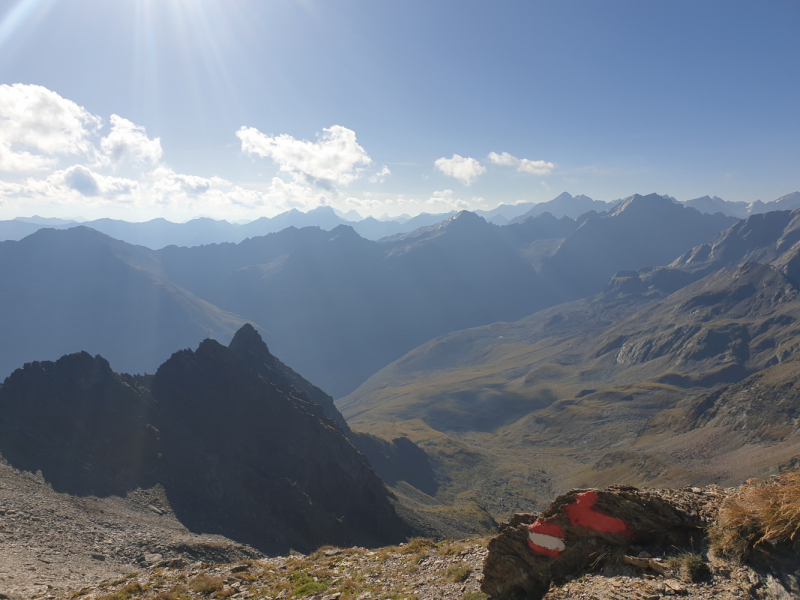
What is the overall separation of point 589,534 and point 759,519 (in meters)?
4.39

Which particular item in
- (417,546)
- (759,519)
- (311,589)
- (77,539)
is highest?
(759,519)

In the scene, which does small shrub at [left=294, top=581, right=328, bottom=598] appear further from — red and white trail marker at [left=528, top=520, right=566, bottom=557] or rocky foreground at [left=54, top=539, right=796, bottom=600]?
red and white trail marker at [left=528, top=520, right=566, bottom=557]

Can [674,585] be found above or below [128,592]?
above

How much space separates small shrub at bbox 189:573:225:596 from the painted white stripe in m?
14.5

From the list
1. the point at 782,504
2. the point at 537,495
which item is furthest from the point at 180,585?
the point at 537,495

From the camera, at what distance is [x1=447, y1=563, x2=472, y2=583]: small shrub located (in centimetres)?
1590

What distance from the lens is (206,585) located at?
61.1ft

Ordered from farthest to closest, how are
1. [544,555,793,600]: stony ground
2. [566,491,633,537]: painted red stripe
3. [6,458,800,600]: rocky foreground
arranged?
[566,491,633,537]: painted red stripe, [6,458,800,600]: rocky foreground, [544,555,793,600]: stony ground

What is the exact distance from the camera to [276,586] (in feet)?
59.6

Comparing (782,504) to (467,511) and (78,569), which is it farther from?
(467,511)

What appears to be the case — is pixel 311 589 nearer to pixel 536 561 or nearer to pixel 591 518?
pixel 536 561

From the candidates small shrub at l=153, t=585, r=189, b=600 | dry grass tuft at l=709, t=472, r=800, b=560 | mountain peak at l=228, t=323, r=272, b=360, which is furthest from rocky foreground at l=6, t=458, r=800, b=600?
mountain peak at l=228, t=323, r=272, b=360

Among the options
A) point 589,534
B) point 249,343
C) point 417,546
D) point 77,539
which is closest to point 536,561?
point 589,534

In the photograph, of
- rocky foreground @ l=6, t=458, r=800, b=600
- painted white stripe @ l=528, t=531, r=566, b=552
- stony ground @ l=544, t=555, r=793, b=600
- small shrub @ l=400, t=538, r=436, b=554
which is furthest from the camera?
small shrub @ l=400, t=538, r=436, b=554
